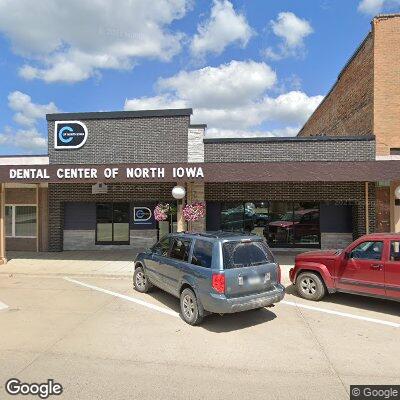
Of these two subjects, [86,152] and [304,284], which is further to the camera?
[86,152]

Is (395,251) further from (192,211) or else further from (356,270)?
(192,211)

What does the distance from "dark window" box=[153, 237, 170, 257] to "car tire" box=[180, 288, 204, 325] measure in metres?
1.33

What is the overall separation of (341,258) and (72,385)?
19.7 ft

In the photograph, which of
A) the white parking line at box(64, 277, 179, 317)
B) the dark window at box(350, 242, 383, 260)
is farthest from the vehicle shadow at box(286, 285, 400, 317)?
the white parking line at box(64, 277, 179, 317)

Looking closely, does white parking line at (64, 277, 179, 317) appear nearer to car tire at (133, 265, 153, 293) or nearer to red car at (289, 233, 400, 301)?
car tire at (133, 265, 153, 293)

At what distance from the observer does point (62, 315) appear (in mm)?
7301

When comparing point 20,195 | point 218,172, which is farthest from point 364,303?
point 20,195

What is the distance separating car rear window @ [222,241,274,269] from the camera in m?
6.43

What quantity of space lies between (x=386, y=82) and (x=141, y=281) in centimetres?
1211

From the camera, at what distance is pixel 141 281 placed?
9.15 metres

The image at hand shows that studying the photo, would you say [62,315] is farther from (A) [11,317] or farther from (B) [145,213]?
(B) [145,213]

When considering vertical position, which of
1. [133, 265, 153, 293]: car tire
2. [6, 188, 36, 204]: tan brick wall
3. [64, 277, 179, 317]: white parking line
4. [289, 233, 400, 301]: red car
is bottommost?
[64, 277, 179, 317]: white parking line

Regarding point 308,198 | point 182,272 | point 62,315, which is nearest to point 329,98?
point 308,198

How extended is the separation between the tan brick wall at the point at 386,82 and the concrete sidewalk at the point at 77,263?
6.03m
